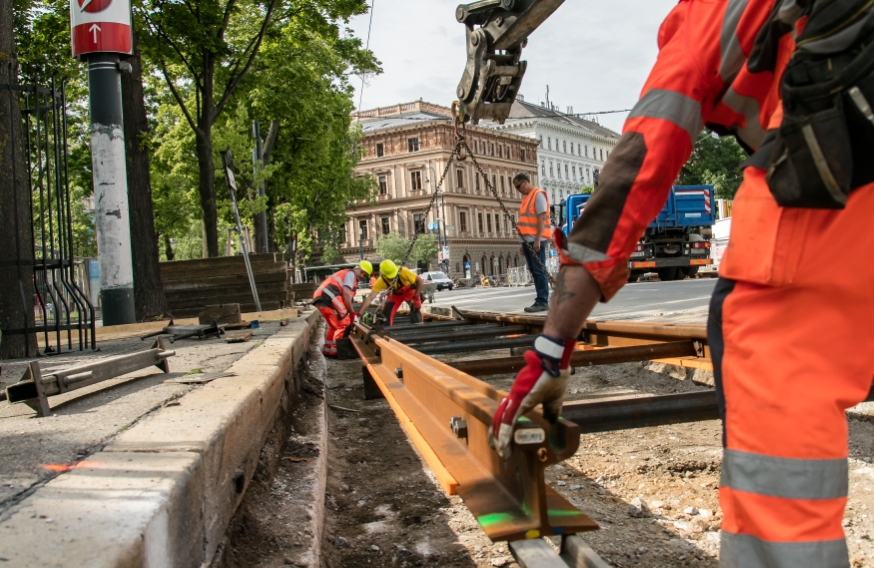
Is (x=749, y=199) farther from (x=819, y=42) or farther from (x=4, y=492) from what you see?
(x=4, y=492)

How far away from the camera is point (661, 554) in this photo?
8.73 feet

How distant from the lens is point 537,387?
1668 millimetres

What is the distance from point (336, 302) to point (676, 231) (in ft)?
49.6

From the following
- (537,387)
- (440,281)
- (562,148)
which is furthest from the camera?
(562,148)

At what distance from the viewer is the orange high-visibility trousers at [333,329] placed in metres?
9.85

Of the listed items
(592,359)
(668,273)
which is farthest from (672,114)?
(668,273)

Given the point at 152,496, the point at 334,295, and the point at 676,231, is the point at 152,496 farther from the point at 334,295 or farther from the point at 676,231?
the point at 676,231

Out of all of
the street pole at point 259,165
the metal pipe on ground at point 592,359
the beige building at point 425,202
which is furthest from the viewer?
the beige building at point 425,202

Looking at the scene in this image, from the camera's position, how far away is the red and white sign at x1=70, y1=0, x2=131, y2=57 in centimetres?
863

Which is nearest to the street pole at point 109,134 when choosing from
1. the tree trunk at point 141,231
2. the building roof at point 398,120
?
the tree trunk at point 141,231

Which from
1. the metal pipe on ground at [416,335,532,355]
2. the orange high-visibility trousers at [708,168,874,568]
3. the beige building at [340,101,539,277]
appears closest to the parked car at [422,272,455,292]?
the beige building at [340,101,539,277]

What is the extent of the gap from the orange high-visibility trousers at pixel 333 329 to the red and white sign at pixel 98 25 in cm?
409

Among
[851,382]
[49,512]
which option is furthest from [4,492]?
[851,382]

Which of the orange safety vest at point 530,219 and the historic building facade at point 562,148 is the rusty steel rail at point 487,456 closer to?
the orange safety vest at point 530,219
